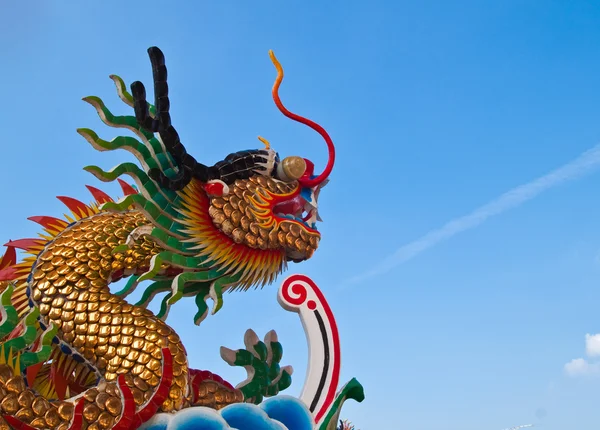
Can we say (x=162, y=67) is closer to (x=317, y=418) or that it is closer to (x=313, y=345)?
(x=313, y=345)

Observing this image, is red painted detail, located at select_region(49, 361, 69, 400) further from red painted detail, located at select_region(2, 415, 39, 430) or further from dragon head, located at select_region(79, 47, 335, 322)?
red painted detail, located at select_region(2, 415, 39, 430)

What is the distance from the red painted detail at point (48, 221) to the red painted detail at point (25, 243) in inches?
6.1

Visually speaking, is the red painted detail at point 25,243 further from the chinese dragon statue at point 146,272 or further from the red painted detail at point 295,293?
the red painted detail at point 295,293

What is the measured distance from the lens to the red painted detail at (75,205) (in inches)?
223

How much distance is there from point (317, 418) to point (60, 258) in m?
2.07

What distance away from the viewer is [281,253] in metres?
5.51

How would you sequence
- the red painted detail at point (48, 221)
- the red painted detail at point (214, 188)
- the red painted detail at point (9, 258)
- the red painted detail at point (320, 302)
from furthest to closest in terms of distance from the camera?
1. the red painted detail at point (9, 258)
2. the red painted detail at point (48, 221)
3. the red painted detail at point (214, 188)
4. the red painted detail at point (320, 302)

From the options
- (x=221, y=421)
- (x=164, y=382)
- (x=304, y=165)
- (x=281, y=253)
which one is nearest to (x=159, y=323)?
(x=164, y=382)

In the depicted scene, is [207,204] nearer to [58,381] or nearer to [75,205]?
[75,205]

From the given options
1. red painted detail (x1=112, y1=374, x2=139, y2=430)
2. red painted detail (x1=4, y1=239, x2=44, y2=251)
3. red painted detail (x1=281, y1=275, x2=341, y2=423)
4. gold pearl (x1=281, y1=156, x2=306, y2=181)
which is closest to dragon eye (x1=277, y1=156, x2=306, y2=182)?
gold pearl (x1=281, y1=156, x2=306, y2=181)

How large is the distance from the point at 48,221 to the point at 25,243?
0.23 metres

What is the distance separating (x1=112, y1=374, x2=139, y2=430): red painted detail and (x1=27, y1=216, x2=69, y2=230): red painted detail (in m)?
1.60

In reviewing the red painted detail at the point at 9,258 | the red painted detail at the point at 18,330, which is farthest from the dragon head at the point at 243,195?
the red painted detail at the point at 9,258

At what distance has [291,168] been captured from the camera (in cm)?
556
